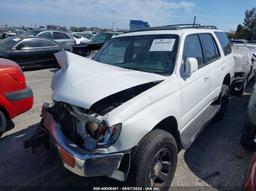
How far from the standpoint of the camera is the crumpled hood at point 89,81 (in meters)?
2.43

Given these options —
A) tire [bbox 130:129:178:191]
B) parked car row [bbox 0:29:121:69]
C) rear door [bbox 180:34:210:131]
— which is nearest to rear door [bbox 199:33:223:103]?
rear door [bbox 180:34:210:131]

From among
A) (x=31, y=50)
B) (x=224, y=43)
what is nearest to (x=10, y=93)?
(x=224, y=43)

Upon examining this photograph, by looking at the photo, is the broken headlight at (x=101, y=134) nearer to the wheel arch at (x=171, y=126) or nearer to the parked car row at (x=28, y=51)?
the wheel arch at (x=171, y=126)

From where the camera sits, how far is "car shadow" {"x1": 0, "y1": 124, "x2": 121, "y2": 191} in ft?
9.78

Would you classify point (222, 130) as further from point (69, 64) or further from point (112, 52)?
point (69, 64)

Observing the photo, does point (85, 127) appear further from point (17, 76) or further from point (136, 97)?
point (17, 76)

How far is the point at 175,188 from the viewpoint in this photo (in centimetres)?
298

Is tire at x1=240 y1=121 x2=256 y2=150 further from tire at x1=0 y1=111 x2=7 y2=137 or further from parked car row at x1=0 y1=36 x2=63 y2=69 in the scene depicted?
parked car row at x1=0 y1=36 x2=63 y2=69

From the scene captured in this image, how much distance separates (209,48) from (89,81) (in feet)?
8.84

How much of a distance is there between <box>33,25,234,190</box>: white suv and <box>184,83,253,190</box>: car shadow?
1.53 feet

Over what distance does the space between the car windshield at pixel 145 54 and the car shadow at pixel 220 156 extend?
4.83 feet

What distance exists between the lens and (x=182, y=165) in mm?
3475

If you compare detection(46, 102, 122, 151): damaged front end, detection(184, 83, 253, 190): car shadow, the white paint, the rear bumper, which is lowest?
detection(184, 83, 253, 190): car shadow

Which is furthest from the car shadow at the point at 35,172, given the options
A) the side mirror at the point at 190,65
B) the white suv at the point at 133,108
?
the side mirror at the point at 190,65
